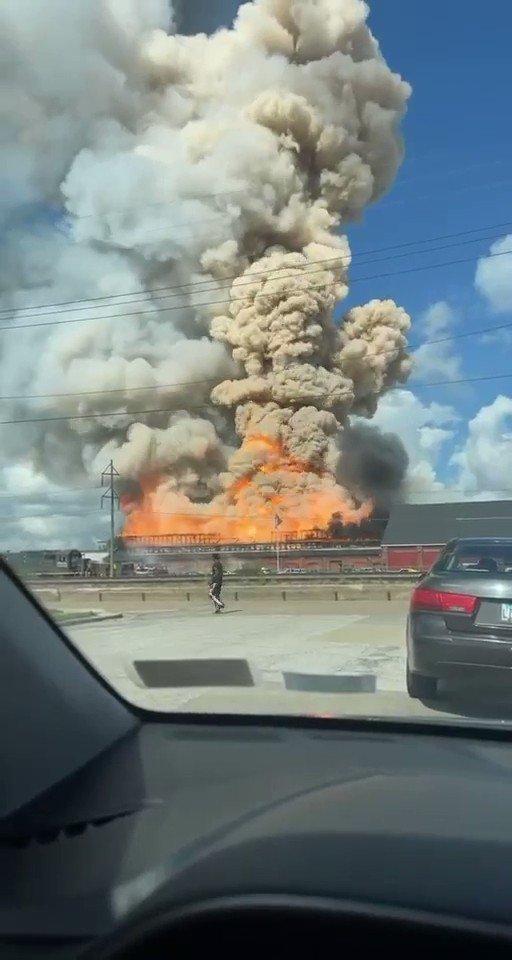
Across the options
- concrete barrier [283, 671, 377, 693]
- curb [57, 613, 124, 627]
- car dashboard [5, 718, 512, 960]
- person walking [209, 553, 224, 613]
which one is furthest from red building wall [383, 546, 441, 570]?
car dashboard [5, 718, 512, 960]

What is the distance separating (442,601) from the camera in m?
4.26

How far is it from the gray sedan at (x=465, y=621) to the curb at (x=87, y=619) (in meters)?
1.12

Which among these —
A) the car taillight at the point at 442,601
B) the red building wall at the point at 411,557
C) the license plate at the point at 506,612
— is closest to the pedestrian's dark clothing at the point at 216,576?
the red building wall at the point at 411,557

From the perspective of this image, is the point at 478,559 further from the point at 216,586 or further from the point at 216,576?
the point at 216,576

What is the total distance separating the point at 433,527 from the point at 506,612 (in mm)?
3069

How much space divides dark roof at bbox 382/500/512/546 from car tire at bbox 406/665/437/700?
0.72m

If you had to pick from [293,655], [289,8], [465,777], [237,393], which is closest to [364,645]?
[293,655]

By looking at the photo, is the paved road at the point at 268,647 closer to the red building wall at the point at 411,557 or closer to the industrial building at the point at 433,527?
the red building wall at the point at 411,557

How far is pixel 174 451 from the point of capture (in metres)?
58.2

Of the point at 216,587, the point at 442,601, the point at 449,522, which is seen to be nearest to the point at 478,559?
the point at 442,601

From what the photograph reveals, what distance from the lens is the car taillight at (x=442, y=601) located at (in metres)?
4.00

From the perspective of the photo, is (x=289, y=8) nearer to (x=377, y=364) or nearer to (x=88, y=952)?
(x=377, y=364)

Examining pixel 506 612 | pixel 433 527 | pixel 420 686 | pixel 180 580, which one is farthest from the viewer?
pixel 433 527

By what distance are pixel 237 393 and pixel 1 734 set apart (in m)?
55.2
